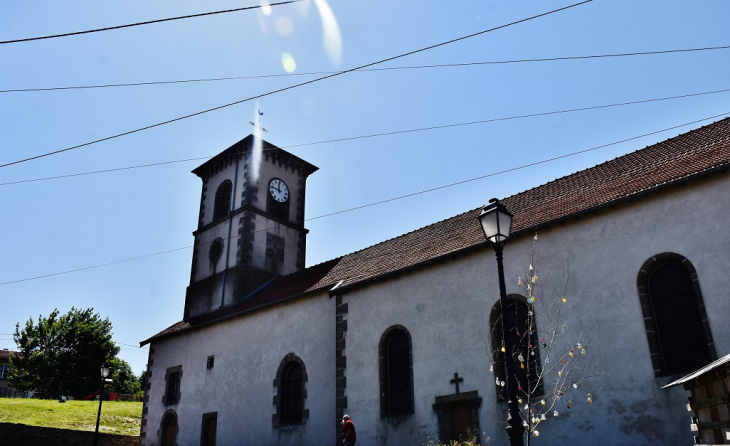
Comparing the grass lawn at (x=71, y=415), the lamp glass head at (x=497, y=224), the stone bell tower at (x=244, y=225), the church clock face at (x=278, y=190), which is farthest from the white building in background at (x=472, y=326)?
the lamp glass head at (x=497, y=224)

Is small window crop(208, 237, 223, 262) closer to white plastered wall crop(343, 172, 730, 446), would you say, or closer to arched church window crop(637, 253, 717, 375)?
white plastered wall crop(343, 172, 730, 446)

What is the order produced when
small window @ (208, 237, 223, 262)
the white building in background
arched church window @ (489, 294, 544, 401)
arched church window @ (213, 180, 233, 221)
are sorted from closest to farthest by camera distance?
the white building in background
arched church window @ (489, 294, 544, 401)
small window @ (208, 237, 223, 262)
arched church window @ (213, 180, 233, 221)

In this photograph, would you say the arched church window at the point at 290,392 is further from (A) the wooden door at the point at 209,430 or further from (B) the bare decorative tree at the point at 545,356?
(B) the bare decorative tree at the point at 545,356

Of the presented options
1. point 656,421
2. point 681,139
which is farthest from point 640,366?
point 681,139

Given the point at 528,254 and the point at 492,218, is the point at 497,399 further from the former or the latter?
the point at 492,218

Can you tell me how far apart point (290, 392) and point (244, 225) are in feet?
32.8

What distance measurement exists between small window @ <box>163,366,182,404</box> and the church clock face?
9.65 meters

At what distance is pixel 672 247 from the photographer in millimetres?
12125

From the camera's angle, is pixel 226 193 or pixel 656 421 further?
pixel 226 193

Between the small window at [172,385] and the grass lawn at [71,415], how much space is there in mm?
3536

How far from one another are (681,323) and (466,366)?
16.6 feet

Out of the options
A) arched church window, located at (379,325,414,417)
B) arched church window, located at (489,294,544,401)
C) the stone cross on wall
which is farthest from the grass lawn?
arched church window, located at (489,294,544,401)

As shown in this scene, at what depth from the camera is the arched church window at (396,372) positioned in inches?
620

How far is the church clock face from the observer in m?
29.4
